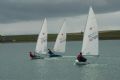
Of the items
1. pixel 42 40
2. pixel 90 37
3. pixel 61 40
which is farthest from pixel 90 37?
pixel 42 40

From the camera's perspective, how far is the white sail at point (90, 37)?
69.2 metres

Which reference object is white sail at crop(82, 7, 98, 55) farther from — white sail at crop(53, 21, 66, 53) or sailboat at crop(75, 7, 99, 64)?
white sail at crop(53, 21, 66, 53)

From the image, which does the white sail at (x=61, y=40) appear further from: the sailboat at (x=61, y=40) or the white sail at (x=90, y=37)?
the white sail at (x=90, y=37)

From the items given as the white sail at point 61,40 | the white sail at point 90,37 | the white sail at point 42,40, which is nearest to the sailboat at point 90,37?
the white sail at point 90,37

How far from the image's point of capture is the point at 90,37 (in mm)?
71188

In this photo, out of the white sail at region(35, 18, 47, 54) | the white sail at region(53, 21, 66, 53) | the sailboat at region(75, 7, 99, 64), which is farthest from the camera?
the white sail at region(35, 18, 47, 54)

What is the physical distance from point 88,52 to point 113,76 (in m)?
10.9

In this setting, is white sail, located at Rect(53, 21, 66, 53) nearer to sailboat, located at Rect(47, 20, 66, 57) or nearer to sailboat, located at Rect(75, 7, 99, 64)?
sailboat, located at Rect(47, 20, 66, 57)

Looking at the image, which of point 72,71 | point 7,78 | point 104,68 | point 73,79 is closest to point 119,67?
point 104,68

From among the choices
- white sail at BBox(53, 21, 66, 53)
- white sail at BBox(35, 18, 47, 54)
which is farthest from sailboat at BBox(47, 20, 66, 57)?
white sail at BBox(35, 18, 47, 54)

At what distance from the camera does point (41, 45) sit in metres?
97.0

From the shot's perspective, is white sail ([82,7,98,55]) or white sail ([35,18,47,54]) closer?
white sail ([82,7,98,55])

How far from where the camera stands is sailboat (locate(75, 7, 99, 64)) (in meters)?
69.2

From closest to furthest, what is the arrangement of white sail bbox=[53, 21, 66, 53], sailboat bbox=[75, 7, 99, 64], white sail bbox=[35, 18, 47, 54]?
sailboat bbox=[75, 7, 99, 64] → white sail bbox=[53, 21, 66, 53] → white sail bbox=[35, 18, 47, 54]
